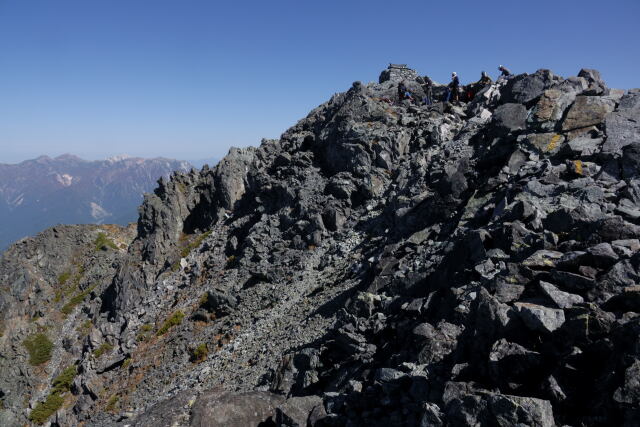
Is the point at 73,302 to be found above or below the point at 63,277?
below

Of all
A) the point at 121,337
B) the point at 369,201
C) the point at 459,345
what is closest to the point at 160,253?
the point at 121,337

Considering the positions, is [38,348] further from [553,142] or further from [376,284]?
[553,142]

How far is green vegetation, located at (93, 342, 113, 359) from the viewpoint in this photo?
40.5 meters

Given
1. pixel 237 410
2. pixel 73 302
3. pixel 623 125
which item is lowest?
pixel 73 302

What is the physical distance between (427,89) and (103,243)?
202ft

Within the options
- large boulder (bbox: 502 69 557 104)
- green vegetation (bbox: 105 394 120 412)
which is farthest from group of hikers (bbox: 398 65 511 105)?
green vegetation (bbox: 105 394 120 412)

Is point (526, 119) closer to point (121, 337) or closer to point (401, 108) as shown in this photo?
point (401, 108)

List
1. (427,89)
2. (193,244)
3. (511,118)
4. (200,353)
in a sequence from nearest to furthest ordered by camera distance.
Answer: (511,118), (200,353), (427,89), (193,244)

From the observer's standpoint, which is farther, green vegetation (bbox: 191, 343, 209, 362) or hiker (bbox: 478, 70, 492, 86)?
hiker (bbox: 478, 70, 492, 86)

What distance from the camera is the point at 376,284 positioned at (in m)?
21.7

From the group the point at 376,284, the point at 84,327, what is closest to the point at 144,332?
the point at 84,327

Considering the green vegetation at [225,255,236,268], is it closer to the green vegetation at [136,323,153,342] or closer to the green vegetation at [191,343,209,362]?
the green vegetation at [136,323,153,342]

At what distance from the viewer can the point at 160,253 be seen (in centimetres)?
5144

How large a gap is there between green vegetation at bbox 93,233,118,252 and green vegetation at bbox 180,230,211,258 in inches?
1016
